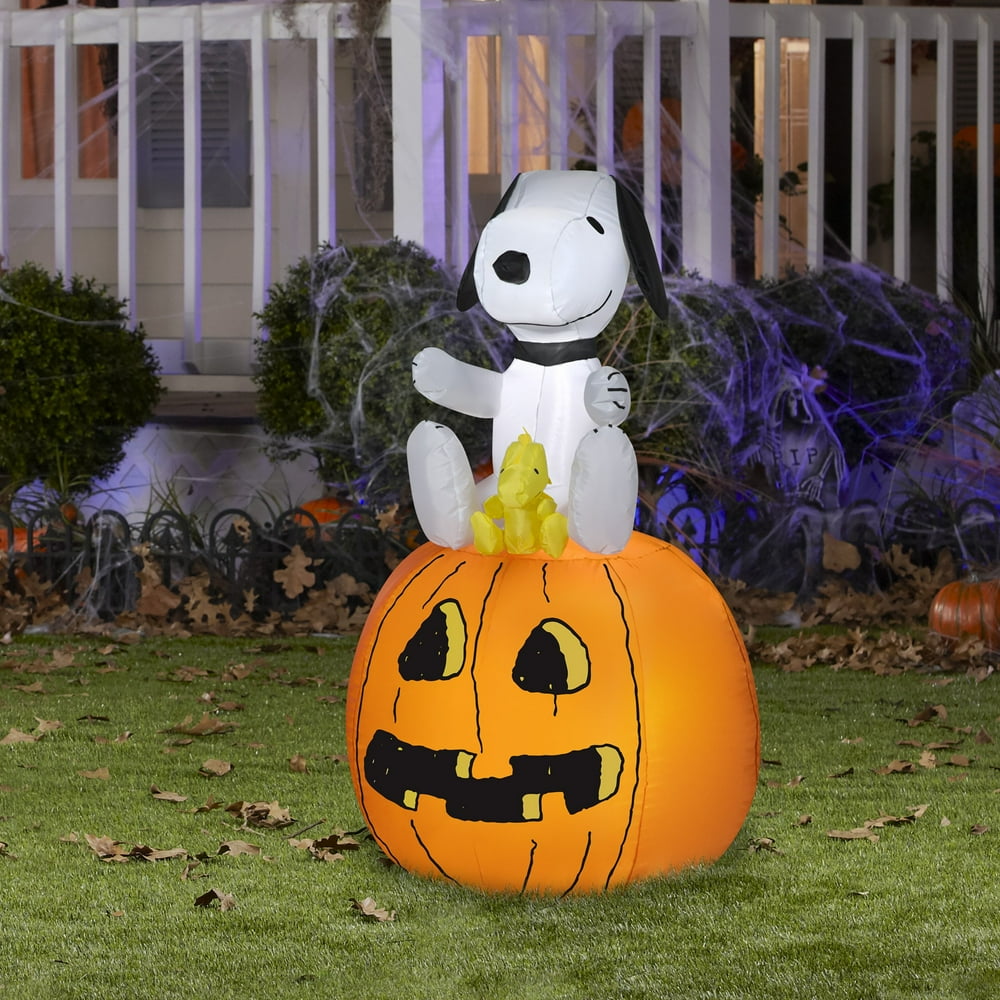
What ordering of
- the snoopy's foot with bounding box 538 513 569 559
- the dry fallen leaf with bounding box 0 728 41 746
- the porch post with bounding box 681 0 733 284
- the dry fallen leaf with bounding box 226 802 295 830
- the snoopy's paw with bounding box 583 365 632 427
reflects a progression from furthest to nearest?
the porch post with bounding box 681 0 733 284
the dry fallen leaf with bounding box 0 728 41 746
the dry fallen leaf with bounding box 226 802 295 830
the snoopy's paw with bounding box 583 365 632 427
the snoopy's foot with bounding box 538 513 569 559

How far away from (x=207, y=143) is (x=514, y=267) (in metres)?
8.20

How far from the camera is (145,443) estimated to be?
10109mm

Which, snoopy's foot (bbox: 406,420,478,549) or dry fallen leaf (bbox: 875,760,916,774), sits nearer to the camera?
snoopy's foot (bbox: 406,420,478,549)

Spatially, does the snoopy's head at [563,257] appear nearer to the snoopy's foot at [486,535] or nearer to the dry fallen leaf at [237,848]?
the snoopy's foot at [486,535]

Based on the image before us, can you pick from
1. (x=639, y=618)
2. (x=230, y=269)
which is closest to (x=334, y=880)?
(x=639, y=618)

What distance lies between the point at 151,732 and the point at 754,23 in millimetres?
6296

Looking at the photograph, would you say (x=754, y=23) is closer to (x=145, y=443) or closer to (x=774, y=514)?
(x=774, y=514)

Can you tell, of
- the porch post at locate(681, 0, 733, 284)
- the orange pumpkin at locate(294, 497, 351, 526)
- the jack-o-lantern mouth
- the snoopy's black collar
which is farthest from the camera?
the porch post at locate(681, 0, 733, 284)

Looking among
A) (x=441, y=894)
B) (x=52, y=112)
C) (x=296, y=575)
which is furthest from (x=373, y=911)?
(x=52, y=112)

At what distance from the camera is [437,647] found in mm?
3475

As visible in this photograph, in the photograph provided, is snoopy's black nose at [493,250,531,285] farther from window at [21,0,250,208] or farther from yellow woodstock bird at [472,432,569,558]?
window at [21,0,250,208]

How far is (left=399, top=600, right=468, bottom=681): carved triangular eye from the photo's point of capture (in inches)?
136

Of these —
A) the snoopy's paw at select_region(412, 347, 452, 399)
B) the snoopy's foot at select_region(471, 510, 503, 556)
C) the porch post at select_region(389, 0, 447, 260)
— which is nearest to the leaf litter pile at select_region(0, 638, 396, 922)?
the snoopy's foot at select_region(471, 510, 503, 556)

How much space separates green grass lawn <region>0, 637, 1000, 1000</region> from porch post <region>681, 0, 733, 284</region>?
424 cm
